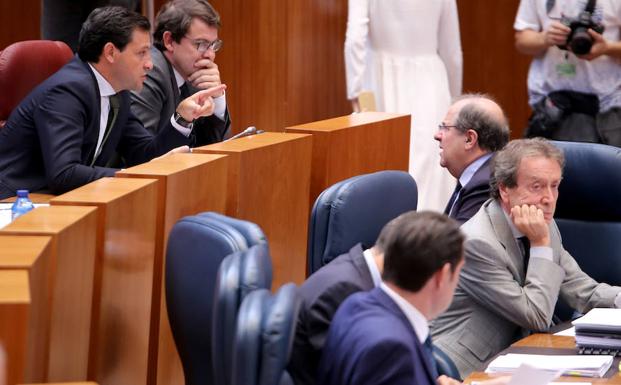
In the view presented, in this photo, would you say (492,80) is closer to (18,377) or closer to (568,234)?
(568,234)

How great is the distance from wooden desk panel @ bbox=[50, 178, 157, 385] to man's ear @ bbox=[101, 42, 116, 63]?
4.36ft

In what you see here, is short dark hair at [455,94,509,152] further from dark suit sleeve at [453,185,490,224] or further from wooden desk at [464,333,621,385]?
wooden desk at [464,333,621,385]

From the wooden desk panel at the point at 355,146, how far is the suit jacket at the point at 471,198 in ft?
2.33

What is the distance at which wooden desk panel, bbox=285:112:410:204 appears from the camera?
463cm

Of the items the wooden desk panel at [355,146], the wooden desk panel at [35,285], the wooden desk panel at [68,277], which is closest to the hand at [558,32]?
the wooden desk panel at [355,146]

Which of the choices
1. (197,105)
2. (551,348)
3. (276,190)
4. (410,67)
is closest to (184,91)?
(197,105)

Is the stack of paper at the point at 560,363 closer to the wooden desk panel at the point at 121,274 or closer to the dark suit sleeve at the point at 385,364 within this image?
the dark suit sleeve at the point at 385,364

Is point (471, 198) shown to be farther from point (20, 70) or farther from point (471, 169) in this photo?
point (20, 70)

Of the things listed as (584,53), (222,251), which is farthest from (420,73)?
(222,251)

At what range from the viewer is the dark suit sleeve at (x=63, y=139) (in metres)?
4.24

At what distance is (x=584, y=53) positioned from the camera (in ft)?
19.9

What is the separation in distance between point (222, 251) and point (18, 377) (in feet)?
2.45

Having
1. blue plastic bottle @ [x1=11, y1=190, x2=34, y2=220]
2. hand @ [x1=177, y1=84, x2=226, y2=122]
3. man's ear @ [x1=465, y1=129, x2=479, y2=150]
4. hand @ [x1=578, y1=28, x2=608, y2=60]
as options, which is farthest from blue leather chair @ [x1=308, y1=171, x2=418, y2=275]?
hand @ [x1=578, y1=28, x2=608, y2=60]

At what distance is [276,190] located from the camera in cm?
424
